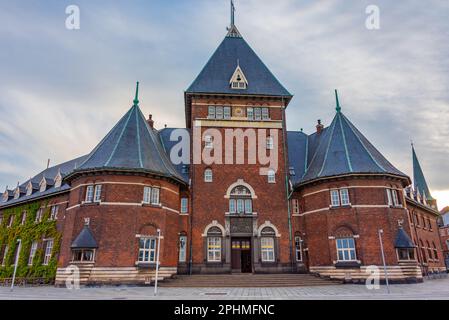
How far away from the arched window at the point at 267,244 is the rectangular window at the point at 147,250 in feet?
31.6

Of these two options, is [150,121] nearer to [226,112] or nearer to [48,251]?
[226,112]

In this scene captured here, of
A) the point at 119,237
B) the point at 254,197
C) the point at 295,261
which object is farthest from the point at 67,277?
the point at 295,261

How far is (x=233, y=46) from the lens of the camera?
125ft

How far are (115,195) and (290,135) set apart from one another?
20.5 metres

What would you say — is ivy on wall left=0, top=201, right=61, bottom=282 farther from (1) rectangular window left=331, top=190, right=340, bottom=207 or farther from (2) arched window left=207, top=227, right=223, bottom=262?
(1) rectangular window left=331, top=190, right=340, bottom=207

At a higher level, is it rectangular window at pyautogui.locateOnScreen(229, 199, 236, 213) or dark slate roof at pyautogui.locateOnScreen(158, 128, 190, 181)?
dark slate roof at pyautogui.locateOnScreen(158, 128, 190, 181)

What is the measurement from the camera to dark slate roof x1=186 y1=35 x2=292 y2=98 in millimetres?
33094

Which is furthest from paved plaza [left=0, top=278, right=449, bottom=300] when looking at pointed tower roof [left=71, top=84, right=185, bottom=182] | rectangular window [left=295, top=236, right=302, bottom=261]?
rectangular window [left=295, top=236, right=302, bottom=261]

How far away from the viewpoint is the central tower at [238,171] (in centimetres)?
2855

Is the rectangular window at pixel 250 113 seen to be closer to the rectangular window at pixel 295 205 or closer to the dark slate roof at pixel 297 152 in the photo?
the dark slate roof at pixel 297 152

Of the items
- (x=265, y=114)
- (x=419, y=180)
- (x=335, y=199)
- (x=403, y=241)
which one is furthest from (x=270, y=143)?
(x=419, y=180)

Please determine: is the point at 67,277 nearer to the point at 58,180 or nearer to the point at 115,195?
the point at 115,195

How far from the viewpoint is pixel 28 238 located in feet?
109

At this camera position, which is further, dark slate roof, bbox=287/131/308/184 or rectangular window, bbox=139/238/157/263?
dark slate roof, bbox=287/131/308/184
